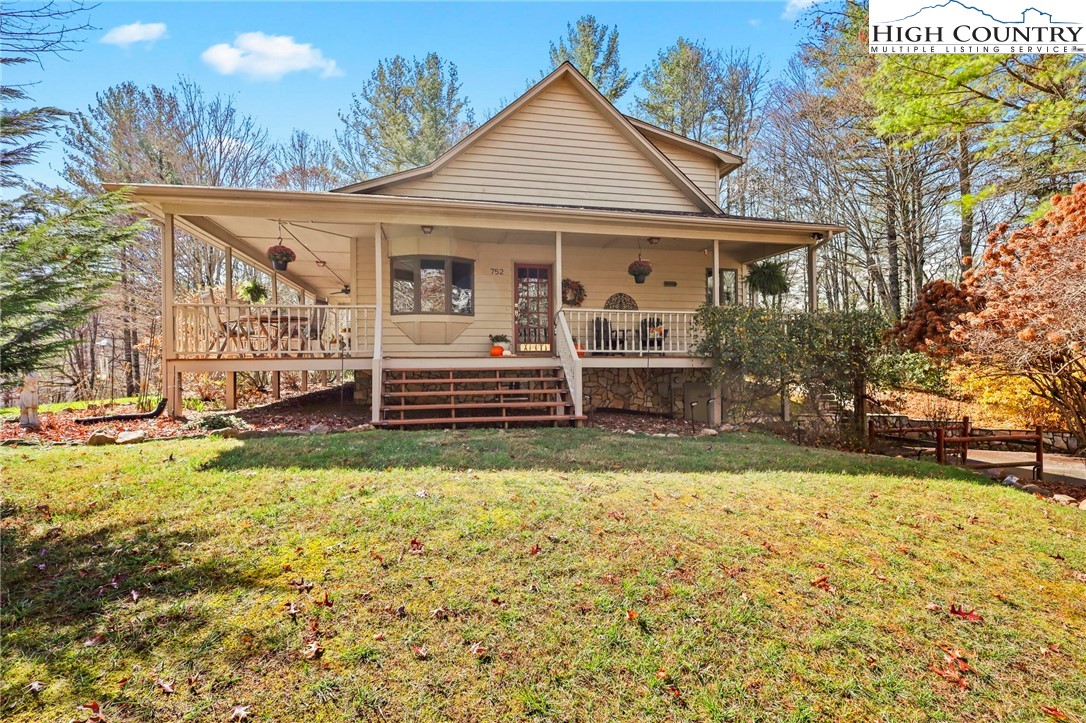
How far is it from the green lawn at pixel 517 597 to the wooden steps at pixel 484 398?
10.8 ft

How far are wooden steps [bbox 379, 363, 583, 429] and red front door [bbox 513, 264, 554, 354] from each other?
1.64m

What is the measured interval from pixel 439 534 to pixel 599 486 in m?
1.75

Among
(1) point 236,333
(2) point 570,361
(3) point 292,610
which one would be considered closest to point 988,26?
(2) point 570,361

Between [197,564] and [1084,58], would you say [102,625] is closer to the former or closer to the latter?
[197,564]

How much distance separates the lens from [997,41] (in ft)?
27.7

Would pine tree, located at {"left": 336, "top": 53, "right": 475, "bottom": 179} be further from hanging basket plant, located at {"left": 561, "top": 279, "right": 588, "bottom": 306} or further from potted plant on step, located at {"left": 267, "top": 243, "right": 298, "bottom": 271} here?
potted plant on step, located at {"left": 267, "top": 243, "right": 298, "bottom": 271}

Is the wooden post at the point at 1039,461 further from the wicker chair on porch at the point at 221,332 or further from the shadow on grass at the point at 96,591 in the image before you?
the wicker chair on porch at the point at 221,332

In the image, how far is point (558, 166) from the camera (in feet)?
41.2

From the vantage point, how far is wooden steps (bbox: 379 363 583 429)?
8.54 m

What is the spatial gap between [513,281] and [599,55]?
16628mm

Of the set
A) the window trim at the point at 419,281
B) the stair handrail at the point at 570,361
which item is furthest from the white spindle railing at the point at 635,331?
the window trim at the point at 419,281

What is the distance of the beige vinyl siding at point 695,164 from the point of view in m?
14.3

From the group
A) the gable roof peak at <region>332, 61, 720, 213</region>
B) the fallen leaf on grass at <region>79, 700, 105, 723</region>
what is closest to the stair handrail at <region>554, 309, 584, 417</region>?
the gable roof peak at <region>332, 61, 720, 213</region>

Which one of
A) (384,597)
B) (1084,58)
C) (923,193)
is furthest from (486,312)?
(923,193)
